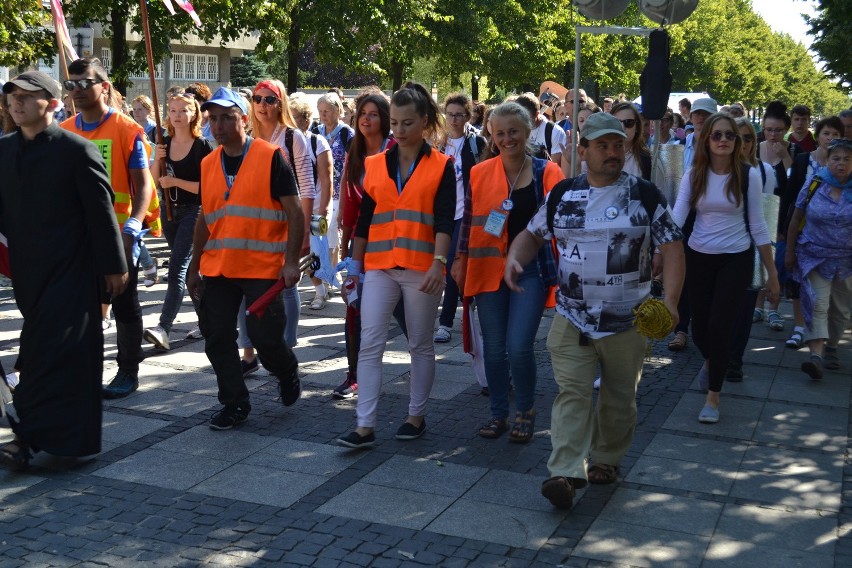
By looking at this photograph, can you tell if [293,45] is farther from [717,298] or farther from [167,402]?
[717,298]

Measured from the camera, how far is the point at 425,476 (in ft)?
19.1

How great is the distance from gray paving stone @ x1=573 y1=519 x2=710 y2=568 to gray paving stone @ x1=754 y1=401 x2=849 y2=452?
188 centimetres

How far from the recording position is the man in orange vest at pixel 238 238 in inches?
258

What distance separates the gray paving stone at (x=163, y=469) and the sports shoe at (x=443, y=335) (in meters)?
3.66

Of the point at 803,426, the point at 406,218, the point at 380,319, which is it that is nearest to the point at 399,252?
the point at 406,218

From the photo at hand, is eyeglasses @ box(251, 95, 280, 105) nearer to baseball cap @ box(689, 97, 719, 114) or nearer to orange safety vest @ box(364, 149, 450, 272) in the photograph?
orange safety vest @ box(364, 149, 450, 272)

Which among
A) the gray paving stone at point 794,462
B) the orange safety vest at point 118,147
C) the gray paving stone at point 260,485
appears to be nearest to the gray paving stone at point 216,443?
the gray paving stone at point 260,485

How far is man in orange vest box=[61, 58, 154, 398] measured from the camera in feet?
24.0

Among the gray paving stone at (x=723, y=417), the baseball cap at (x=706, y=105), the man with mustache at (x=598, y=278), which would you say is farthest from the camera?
the baseball cap at (x=706, y=105)

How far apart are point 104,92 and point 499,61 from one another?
1385 inches

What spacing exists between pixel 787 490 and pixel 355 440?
2.25m

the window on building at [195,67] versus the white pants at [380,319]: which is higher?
the window on building at [195,67]

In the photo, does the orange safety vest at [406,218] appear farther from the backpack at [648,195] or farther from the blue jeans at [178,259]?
the blue jeans at [178,259]

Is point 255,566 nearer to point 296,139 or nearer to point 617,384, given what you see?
point 617,384
